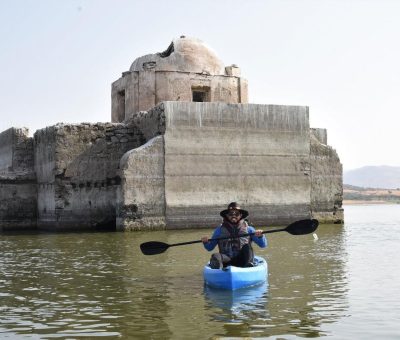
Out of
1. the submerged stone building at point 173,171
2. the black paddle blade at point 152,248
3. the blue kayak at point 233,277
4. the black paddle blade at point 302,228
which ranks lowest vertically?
the blue kayak at point 233,277

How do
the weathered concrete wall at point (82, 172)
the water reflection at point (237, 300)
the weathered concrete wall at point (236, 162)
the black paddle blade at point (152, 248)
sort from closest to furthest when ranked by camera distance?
the water reflection at point (237, 300), the black paddle blade at point (152, 248), the weathered concrete wall at point (236, 162), the weathered concrete wall at point (82, 172)

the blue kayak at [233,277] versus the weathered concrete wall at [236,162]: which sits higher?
the weathered concrete wall at [236,162]

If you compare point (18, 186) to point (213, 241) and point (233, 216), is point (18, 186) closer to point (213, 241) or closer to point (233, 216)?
point (213, 241)

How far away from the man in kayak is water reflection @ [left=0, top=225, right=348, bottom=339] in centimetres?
49

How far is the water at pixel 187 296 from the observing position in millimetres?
6551

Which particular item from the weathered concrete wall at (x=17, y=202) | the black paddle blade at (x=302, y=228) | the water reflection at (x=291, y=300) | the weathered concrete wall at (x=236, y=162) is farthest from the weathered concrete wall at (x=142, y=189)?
the black paddle blade at (x=302, y=228)

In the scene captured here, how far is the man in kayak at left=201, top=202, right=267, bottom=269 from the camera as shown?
30.6 ft

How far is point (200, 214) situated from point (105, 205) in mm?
3112

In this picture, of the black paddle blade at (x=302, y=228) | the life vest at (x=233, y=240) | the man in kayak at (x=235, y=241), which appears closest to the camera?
the man in kayak at (x=235, y=241)

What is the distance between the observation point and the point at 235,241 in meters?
9.45

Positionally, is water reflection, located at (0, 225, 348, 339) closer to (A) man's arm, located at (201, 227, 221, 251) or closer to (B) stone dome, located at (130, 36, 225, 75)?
(A) man's arm, located at (201, 227, 221, 251)

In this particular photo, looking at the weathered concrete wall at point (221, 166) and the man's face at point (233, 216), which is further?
the weathered concrete wall at point (221, 166)

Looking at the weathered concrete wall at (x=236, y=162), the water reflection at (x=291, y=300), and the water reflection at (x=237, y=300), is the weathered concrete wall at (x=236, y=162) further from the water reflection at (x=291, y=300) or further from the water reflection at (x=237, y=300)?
the water reflection at (x=237, y=300)

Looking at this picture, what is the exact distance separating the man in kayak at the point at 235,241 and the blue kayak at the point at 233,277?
0.89 ft
